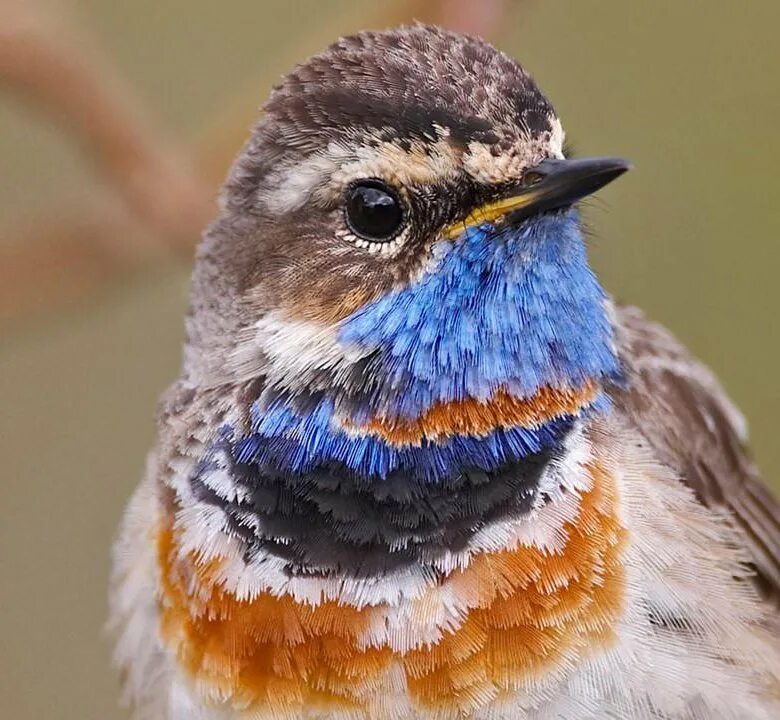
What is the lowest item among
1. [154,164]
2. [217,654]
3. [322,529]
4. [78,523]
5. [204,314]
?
[78,523]

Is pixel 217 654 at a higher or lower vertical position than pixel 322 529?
lower

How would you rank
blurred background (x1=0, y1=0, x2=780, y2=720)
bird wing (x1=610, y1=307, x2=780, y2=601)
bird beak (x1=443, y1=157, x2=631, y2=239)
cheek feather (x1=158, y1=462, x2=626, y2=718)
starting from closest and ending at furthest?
bird beak (x1=443, y1=157, x2=631, y2=239) → cheek feather (x1=158, y1=462, x2=626, y2=718) → bird wing (x1=610, y1=307, x2=780, y2=601) → blurred background (x1=0, y1=0, x2=780, y2=720)

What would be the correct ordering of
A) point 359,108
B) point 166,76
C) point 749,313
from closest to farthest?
point 359,108 → point 749,313 → point 166,76

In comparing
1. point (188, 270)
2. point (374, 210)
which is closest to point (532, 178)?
point (374, 210)

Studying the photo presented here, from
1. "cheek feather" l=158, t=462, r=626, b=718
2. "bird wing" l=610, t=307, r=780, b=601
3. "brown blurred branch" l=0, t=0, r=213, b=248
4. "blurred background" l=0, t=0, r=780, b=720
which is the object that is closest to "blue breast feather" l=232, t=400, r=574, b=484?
"cheek feather" l=158, t=462, r=626, b=718

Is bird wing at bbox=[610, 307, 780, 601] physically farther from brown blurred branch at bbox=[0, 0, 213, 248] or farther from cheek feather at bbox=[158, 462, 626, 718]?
brown blurred branch at bbox=[0, 0, 213, 248]

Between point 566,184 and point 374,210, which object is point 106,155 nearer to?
point 374,210

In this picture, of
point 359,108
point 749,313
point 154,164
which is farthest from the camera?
point 749,313

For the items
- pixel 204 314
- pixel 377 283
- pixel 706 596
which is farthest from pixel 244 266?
pixel 706 596

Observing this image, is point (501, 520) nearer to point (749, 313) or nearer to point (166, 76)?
point (749, 313)
